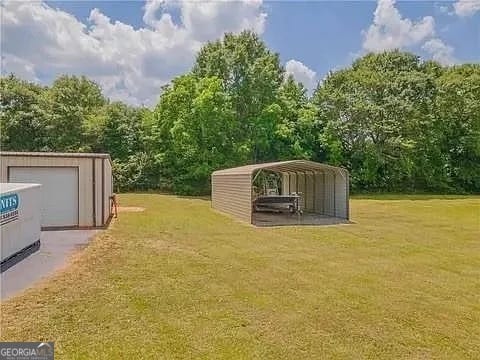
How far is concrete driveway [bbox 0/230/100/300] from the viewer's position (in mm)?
5941

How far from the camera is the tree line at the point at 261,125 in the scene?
2684 centimetres

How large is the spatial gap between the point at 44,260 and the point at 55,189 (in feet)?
15.7

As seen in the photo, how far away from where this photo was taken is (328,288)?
6055mm

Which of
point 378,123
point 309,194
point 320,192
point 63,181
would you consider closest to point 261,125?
point 378,123

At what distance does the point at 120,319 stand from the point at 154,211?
465 inches

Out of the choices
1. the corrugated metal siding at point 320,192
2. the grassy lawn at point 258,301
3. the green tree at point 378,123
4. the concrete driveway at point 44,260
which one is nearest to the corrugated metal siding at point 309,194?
the corrugated metal siding at point 320,192

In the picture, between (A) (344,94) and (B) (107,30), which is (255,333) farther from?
(A) (344,94)

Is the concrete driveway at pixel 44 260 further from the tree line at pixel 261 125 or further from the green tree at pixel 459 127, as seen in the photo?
the green tree at pixel 459 127

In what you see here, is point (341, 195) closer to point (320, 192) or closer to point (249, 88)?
point (320, 192)

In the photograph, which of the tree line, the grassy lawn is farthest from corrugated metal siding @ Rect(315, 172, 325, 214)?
the tree line

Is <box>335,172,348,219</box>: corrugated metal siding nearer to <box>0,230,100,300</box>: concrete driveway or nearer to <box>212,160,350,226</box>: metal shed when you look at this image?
<box>212,160,350,226</box>: metal shed

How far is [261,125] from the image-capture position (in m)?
27.8

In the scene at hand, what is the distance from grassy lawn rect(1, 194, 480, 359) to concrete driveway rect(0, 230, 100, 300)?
304mm

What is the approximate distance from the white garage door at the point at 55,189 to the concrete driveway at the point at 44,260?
949 mm
